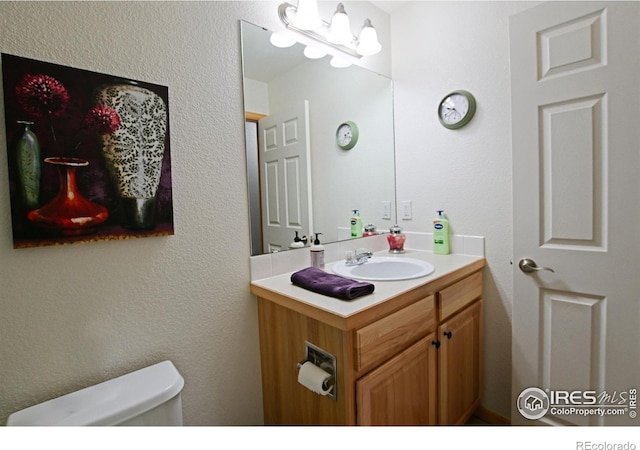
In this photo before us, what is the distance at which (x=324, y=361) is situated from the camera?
1.08 meters

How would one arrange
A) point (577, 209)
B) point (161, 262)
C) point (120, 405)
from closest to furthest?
1. point (120, 405)
2. point (161, 262)
3. point (577, 209)

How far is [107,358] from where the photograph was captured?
39.9 inches

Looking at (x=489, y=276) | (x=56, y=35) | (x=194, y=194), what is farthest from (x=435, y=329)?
(x=56, y=35)

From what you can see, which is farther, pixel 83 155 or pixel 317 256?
pixel 317 256

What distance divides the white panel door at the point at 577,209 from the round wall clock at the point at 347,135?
805 mm

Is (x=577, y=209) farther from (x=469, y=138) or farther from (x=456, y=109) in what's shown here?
(x=456, y=109)

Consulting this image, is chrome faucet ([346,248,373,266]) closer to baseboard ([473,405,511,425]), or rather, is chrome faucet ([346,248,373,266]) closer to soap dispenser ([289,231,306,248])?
soap dispenser ([289,231,306,248])

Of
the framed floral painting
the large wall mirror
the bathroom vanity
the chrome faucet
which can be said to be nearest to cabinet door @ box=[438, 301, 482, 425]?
the bathroom vanity

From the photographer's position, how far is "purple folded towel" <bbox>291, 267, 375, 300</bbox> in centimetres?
107

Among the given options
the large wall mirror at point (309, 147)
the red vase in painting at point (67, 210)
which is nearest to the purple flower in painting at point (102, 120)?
the red vase in painting at point (67, 210)

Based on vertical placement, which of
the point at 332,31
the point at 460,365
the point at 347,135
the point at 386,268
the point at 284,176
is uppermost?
the point at 332,31
